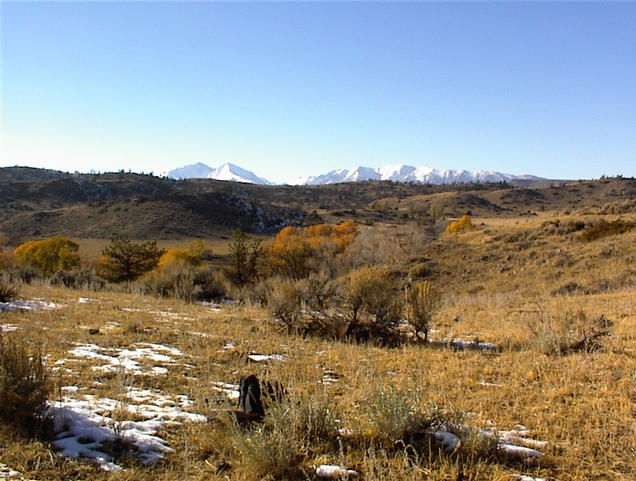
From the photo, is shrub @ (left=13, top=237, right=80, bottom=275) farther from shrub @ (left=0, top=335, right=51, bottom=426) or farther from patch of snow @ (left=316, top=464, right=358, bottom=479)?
patch of snow @ (left=316, top=464, right=358, bottom=479)

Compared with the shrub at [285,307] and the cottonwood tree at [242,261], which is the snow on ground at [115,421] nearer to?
the shrub at [285,307]

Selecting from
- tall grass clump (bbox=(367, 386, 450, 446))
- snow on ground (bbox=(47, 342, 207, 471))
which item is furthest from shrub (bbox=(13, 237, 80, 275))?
tall grass clump (bbox=(367, 386, 450, 446))

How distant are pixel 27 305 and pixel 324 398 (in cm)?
858

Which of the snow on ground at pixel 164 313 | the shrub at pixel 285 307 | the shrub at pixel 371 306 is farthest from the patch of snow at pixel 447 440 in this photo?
the snow on ground at pixel 164 313

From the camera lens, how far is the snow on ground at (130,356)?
5176 millimetres

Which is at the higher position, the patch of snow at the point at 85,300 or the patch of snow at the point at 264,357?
the patch of snow at the point at 264,357

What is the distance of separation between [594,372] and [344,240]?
5435 centimetres

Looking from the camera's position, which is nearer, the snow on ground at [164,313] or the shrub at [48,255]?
the snow on ground at [164,313]

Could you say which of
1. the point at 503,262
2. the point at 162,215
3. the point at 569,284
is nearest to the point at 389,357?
the point at 569,284

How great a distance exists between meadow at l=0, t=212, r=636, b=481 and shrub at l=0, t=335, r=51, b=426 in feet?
0.46

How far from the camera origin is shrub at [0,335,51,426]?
3.30 meters

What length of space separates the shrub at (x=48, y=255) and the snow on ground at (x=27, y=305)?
39410 millimetres

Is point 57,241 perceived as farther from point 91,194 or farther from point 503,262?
point 91,194

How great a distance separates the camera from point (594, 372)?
4961 millimetres
